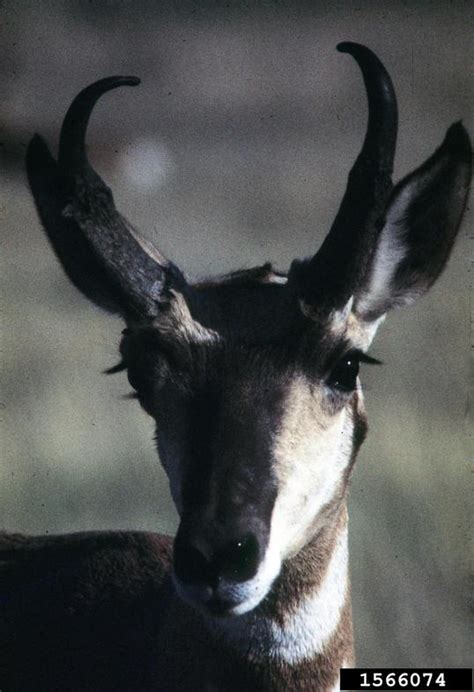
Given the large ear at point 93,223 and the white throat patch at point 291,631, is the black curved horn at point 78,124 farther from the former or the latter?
the white throat patch at point 291,631

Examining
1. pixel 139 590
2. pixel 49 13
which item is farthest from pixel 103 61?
pixel 139 590

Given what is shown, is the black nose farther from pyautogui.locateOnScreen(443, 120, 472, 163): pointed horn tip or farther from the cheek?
pyautogui.locateOnScreen(443, 120, 472, 163): pointed horn tip

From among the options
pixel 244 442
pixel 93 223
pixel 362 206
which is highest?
pixel 362 206

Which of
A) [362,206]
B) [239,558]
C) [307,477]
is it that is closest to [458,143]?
[362,206]

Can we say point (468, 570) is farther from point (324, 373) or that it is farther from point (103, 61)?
point (103, 61)

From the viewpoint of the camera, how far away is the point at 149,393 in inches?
159

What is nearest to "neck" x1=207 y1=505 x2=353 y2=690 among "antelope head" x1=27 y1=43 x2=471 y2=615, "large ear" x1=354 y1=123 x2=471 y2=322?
"antelope head" x1=27 y1=43 x2=471 y2=615

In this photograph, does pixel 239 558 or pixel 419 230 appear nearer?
pixel 239 558

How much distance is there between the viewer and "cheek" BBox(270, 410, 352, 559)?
144 inches

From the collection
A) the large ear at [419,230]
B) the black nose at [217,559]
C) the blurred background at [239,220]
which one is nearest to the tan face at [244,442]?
the black nose at [217,559]

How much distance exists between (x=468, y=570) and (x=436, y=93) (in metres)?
2.13

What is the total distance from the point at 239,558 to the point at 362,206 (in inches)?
47.4

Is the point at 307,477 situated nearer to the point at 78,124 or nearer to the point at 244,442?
the point at 244,442

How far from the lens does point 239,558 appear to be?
340cm
